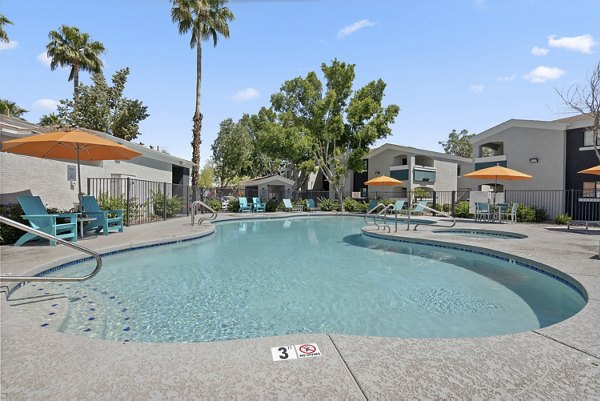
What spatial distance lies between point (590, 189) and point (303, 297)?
2028cm

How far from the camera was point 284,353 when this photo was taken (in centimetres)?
241

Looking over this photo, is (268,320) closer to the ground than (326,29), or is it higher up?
closer to the ground

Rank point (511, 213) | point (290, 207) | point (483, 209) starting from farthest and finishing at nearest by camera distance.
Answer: point (290, 207) → point (483, 209) → point (511, 213)

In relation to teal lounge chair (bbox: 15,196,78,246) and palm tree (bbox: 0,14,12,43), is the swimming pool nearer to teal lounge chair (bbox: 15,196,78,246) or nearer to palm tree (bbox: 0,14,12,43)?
teal lounge chair (bbox: 15,196,78,246)

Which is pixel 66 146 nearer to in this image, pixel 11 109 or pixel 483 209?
pixel 483 209

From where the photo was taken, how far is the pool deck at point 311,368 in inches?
75.6

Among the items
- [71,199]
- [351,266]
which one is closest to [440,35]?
[351,266]

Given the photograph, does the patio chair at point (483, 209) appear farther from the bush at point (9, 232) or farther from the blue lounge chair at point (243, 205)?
the bush at point (9, 232)

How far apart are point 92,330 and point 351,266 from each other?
5.12 meters

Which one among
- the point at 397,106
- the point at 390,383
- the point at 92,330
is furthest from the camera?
the point at 397,106

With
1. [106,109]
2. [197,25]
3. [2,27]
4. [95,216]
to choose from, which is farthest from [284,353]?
[106,109]

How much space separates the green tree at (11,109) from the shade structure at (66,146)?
77.1 ft

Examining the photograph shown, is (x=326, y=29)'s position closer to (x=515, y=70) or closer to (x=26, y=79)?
(x=515, y=70)

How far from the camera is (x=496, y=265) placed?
718 centimetres
